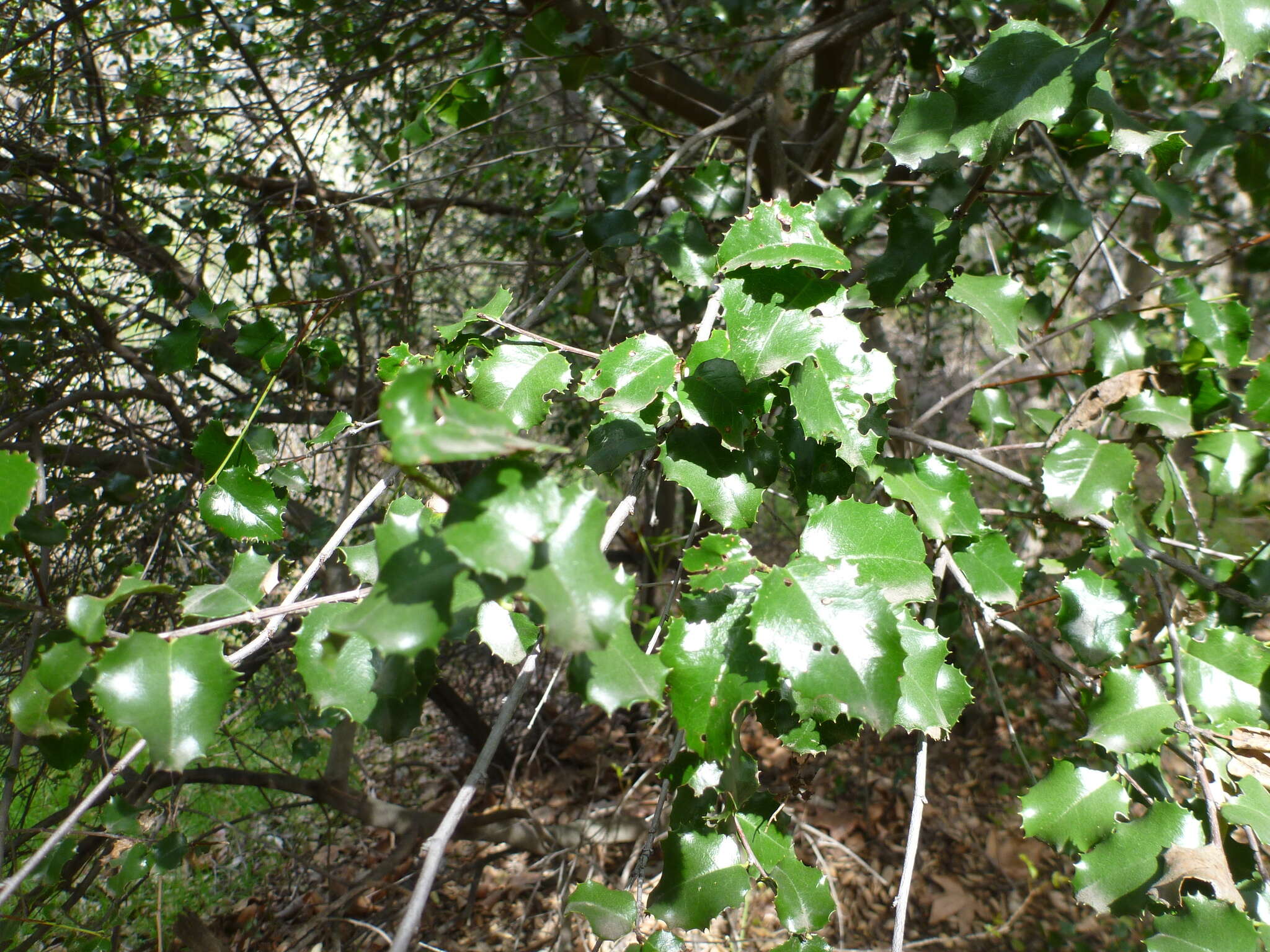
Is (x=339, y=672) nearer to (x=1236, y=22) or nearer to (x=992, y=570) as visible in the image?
(x=992, y=570)

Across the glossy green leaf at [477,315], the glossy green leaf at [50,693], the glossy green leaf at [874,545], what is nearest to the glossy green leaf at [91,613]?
the glossy green leaf at [50,693]

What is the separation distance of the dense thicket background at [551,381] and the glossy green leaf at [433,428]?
1 centimetres

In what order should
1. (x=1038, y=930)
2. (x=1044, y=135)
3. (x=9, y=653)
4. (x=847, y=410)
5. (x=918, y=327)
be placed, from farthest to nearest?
1. (x=918, y=327)
2. (x=1038, y=930)
3. (x=9, y=653)
4. (x=1044, y=135)
5. (x=847, y=410)

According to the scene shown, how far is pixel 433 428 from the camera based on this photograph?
540mm

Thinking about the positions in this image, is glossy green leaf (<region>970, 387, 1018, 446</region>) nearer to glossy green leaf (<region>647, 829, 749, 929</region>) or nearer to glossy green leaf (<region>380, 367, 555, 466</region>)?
glossy green leaf (<region>647, 829, 749, 929</region>)

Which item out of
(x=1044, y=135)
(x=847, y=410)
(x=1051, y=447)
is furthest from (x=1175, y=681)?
(x=1044, y=135)

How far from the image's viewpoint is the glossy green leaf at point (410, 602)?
1.95ft

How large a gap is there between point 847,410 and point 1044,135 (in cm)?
93

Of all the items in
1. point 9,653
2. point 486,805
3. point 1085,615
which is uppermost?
point 9,653

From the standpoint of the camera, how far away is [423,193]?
12.4 ft

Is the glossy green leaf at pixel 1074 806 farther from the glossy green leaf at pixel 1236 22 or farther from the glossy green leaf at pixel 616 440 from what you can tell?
the glossy green leaf at pixel 1236 22

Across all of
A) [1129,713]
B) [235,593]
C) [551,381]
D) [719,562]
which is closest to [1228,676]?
[1129,713]

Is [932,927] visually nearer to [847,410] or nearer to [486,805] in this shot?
[486,805]

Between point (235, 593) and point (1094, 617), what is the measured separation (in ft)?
4.07
